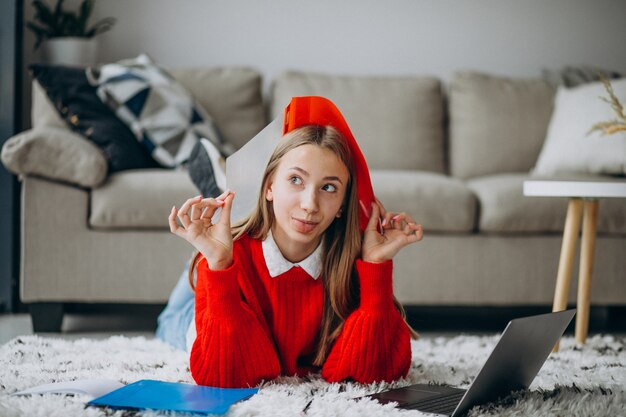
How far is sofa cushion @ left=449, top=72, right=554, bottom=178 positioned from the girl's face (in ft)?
5.54

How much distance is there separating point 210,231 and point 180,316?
2.07ft

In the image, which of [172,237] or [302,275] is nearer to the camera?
[302,275]

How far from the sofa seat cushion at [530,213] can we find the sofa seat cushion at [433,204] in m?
0.05

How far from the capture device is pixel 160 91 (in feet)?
8.70

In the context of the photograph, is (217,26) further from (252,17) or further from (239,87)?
(239,87)

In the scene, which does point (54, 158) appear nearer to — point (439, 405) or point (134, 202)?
point (134, 202)

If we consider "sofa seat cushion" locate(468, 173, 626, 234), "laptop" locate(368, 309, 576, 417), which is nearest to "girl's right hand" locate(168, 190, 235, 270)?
"laptop" locate(368, 309, 576, 417)

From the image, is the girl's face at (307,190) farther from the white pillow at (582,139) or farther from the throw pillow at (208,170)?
the white pillow at (582,139)

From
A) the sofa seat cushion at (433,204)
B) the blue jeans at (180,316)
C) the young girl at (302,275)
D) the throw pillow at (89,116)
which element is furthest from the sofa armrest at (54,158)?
the young girl at (302,275)

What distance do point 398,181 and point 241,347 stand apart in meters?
1.16

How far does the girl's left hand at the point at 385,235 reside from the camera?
138cm

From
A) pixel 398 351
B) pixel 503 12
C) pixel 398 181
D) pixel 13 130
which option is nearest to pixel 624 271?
pixel 398 181

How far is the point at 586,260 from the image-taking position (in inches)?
78.7

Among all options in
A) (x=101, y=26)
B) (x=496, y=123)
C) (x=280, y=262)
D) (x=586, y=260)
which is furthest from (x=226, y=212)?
(x=101, y=26)
